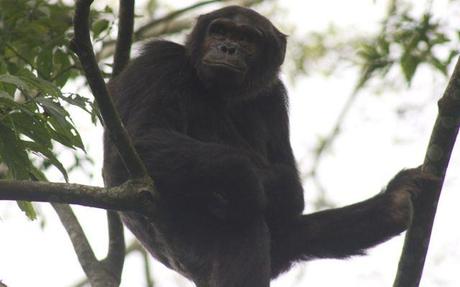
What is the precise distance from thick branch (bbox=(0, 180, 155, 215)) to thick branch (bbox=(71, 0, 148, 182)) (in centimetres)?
17

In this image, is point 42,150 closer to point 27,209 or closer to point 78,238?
point 27,209

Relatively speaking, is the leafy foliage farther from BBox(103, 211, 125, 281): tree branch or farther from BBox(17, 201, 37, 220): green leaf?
BBox(103, 211, 125, 281): tree branch

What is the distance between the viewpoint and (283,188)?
322 inches

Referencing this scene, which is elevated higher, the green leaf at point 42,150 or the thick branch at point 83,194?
the green leaf at point 42,150

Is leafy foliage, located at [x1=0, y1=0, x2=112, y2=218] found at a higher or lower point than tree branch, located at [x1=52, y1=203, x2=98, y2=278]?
higher

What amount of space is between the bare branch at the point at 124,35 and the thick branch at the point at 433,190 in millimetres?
2984

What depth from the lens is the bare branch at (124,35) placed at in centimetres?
744

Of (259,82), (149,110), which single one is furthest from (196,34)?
(149,110)

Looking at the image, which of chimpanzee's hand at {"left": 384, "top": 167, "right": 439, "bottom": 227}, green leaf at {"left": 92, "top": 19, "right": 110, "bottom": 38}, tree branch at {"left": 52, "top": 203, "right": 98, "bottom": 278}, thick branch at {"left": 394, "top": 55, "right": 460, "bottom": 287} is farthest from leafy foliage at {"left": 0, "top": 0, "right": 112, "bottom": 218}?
chimpanzee's hand at {"left": 384, "top": 167, "right": 439, "bottom": 227}

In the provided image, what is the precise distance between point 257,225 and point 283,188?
3.00ft

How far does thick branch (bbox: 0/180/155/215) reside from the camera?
529cm

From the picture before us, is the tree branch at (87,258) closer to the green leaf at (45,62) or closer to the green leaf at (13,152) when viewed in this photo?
the green leaf at (45,62)

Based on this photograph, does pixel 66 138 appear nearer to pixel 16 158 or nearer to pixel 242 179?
pixel 16 158

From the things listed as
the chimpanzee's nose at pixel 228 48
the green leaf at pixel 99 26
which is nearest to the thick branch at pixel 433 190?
the chimpanzee's nose at pixel 228 48
